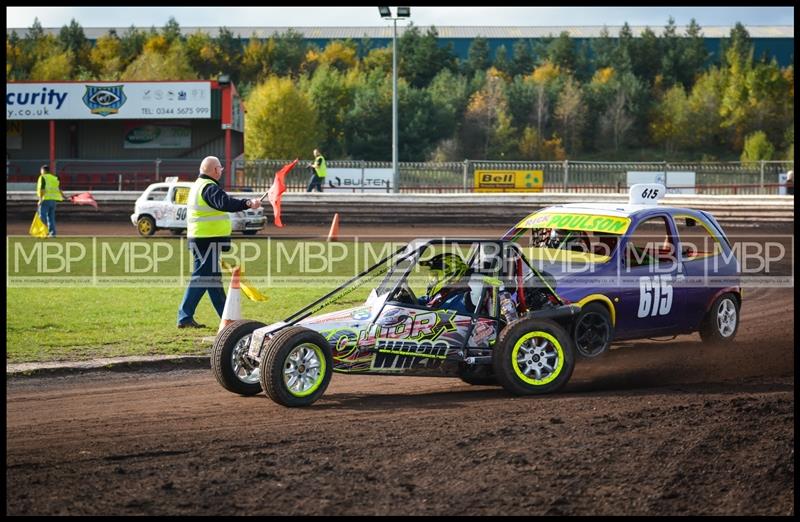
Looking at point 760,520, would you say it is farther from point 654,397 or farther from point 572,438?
point 654,397

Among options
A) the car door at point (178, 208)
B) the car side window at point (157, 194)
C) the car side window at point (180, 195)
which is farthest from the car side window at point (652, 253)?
the car side window at point (157, 194)

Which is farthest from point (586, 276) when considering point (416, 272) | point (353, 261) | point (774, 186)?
point (774, 186)

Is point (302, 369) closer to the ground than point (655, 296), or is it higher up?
closer to the ground

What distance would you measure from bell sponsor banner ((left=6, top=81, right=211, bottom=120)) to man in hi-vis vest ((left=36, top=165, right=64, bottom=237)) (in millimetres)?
16452

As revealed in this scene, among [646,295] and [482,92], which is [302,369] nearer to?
[646,295]

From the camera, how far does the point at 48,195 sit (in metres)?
23.5

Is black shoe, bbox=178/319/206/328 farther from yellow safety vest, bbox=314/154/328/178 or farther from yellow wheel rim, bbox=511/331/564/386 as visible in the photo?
yellow safety vest, bbox=314/154/328/178

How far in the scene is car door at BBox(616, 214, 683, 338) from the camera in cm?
1018

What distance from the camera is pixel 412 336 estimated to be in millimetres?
8344

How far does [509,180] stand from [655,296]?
2988 centimetres

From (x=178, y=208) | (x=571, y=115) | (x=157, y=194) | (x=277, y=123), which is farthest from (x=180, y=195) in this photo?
(x=571, y=115)

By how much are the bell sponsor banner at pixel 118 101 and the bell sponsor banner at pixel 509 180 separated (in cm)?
1079

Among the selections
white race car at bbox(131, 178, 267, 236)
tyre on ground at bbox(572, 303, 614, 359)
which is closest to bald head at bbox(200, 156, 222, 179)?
tyre on ground at bbox(572, 303, 614, 359)

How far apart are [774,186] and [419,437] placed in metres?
33.8
